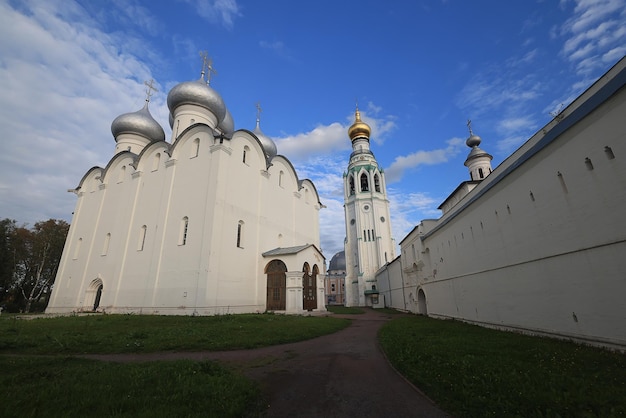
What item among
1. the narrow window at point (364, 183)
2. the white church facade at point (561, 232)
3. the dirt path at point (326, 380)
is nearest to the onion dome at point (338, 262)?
the narrow window at point (364, 183)

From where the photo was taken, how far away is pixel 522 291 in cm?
904

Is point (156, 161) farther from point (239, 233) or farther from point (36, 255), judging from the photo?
point (36, 255)

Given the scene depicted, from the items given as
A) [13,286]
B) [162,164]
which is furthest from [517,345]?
[13,286]

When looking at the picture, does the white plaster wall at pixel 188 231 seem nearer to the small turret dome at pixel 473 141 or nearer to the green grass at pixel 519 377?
the green grass at pixel 519 377

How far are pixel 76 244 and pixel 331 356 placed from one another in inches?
1056

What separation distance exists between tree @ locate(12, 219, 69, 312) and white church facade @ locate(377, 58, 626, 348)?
37.6m

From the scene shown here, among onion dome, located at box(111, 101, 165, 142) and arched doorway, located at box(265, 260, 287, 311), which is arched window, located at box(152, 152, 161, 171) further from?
arched doorway, located at box(265, 260, 287, 311)

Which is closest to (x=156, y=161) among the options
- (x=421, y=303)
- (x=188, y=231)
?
(x=188, y=231)

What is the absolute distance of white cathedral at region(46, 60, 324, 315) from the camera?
A: 17.3 meters

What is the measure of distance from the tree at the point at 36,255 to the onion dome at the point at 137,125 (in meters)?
12.5

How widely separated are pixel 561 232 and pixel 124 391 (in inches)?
386

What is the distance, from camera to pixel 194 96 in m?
23.7

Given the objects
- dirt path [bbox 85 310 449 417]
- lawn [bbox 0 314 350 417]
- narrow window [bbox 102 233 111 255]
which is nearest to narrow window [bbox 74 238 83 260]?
narrow window [bbox 102 233 111 255]

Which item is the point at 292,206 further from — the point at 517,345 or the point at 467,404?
the point at 467,404
